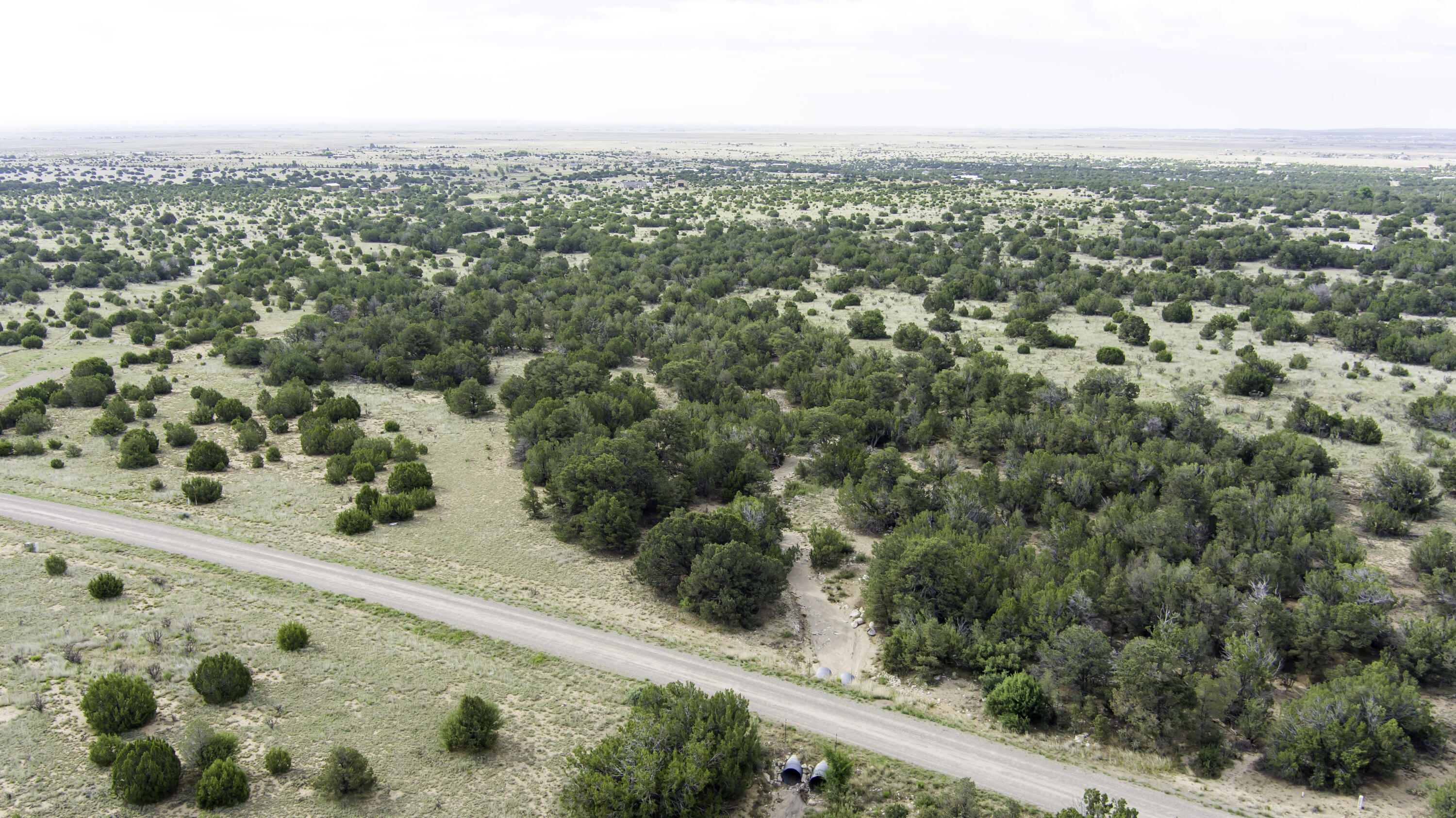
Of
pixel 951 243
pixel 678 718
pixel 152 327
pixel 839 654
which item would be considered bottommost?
pixel 839 654

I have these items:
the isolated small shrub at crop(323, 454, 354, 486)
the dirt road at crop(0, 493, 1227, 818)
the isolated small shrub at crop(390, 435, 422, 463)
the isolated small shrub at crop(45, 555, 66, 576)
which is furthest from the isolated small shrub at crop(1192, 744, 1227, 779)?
the isolated small shrub at crop(45, 555, 66, 576)

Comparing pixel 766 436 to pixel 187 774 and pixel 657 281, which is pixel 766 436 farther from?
pixel 657 281

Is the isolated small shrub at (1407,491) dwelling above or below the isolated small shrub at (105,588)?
above

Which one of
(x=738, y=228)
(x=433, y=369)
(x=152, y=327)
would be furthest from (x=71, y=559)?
(x=738, y=228)

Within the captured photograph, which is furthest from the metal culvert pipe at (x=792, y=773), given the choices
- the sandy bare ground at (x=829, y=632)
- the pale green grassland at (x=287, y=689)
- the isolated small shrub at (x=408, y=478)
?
the isolated small shrub at (x=408, y=478)

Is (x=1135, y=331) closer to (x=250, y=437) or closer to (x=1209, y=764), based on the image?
(x=1209, y=764)

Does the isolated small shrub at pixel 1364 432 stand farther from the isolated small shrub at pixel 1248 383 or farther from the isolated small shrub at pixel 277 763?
the isolated small shrub at pixel 277 763

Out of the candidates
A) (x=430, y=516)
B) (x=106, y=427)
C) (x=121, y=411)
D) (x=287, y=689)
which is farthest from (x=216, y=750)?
(x=121, y=411)
